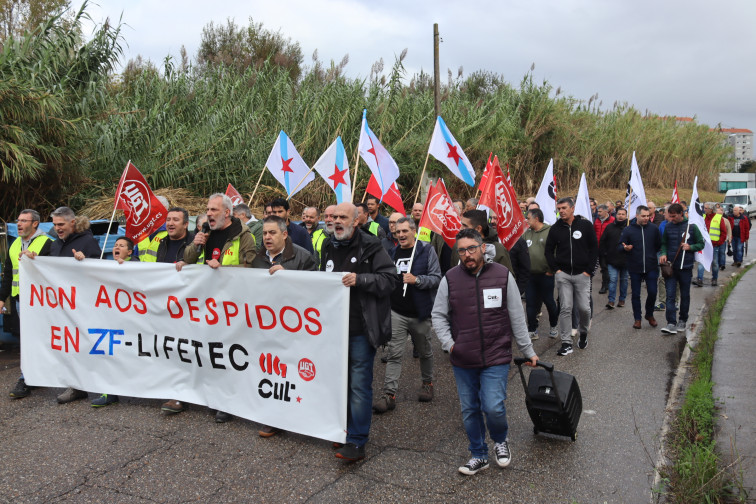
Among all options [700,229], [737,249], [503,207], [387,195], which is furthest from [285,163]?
[737,249]

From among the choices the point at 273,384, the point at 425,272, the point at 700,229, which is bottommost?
the point at 273,384

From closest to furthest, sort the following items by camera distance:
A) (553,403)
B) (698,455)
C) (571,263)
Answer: (698,455) < (553,403) < (571,263)

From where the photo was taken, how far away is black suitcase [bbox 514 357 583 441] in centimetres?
466

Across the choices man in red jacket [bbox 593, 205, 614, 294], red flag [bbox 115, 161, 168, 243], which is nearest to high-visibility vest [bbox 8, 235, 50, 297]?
red flag [bbox 115, 161, 168, 243]

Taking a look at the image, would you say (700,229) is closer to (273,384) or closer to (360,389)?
(360,389)

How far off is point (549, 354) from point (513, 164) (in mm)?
16270

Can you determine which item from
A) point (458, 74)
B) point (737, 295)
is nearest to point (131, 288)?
point (737, 295)

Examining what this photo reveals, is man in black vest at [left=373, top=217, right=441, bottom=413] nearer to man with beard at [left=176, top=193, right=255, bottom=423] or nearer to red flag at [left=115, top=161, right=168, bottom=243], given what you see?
man with beard at [left=176, top=193, right=255, bottom=423]

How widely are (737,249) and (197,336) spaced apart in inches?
661

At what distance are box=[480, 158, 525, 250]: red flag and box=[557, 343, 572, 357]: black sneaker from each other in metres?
1.40

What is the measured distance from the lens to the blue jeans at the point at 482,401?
4.27 m

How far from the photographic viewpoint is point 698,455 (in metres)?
3.96

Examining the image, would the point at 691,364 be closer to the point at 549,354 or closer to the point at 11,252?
the point at 549,354

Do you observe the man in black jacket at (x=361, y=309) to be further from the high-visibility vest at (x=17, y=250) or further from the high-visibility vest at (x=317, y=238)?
the high-visibility vest at (x=17, y=250)
